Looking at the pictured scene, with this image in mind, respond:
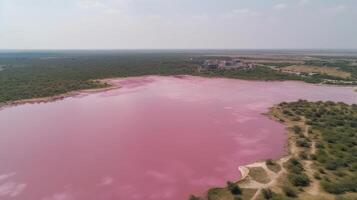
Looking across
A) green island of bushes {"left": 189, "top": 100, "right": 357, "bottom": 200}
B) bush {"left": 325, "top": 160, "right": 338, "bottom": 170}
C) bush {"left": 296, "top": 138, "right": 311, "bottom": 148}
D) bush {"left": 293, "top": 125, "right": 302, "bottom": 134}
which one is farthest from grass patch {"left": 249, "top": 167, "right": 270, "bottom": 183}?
bush {"left": 293, "top": 125, "right": 302, "bottom": 134}

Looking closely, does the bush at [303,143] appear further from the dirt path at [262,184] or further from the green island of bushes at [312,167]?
the dirt path at [262,184]

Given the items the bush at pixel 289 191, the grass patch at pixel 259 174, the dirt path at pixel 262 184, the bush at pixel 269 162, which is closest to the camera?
the bush at pixel 289 191

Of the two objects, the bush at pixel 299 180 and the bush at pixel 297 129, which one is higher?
the bush at pixel 299 180

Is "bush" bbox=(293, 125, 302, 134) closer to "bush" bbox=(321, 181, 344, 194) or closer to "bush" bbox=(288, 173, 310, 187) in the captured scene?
"bush" bbox=(288, 173, 310, 187)

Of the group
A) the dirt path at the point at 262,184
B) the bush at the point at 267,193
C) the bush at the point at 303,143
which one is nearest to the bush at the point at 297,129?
the bush at the point at 303,143

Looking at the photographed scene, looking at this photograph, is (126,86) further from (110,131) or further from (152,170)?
(152,170)

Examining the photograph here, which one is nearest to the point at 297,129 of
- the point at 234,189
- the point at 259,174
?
the point at 259,174

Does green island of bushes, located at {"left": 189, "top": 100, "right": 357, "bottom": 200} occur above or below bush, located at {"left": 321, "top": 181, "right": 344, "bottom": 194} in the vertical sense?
below

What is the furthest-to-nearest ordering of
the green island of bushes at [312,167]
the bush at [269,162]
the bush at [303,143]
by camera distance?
the bush at [303,143]
the bush at [269,162]
the green island of bushes at [312,167]
